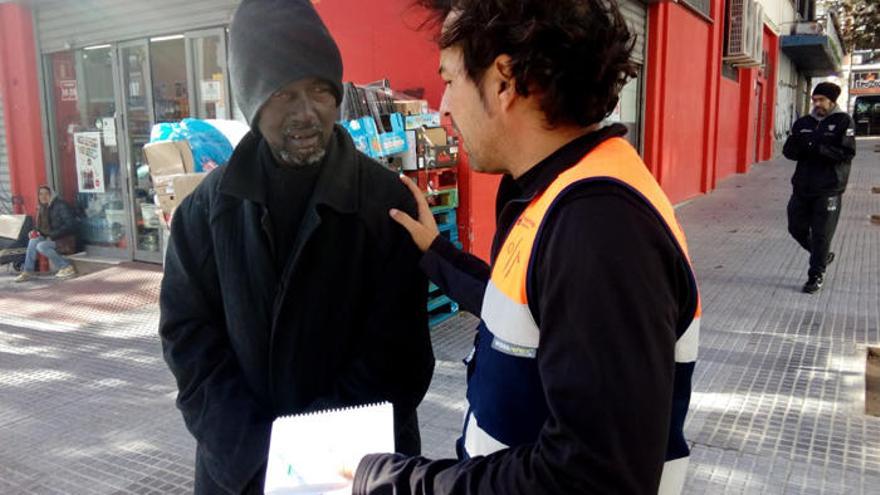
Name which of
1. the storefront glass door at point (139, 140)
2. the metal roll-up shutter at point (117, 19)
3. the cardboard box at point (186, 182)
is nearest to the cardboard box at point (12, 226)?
the storefront glass door at point (139, 140)

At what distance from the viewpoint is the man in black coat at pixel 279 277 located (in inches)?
64.2

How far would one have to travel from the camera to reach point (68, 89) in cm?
902

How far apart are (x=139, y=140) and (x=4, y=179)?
2652 mm

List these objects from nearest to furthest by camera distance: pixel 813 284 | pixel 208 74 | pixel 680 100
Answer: pixel 813 284 < pixel 208 74 < pixel 680 100

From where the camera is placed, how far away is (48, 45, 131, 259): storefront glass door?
343 inches

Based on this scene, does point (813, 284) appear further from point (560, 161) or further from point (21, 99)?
point (21, 99)

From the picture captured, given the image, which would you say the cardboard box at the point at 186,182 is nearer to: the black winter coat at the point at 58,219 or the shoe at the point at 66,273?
the shoe at the point at 66,273

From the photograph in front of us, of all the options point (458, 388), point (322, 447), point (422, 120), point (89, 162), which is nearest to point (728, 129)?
point (422, 120)

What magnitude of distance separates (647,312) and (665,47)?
11677mm

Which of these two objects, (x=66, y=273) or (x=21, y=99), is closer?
(x=66, y=273)

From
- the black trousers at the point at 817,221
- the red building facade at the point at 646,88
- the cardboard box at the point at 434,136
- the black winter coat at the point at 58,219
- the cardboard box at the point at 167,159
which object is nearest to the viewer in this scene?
the cardboard box at the point at 167,159

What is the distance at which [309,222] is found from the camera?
1637mm

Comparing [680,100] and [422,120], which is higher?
[680,100]

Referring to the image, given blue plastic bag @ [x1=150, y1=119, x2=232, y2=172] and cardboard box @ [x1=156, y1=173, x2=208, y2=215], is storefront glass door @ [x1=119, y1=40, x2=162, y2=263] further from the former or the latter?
cardboard box @ [x1=156, y1=173, x2=208, y2=215]
